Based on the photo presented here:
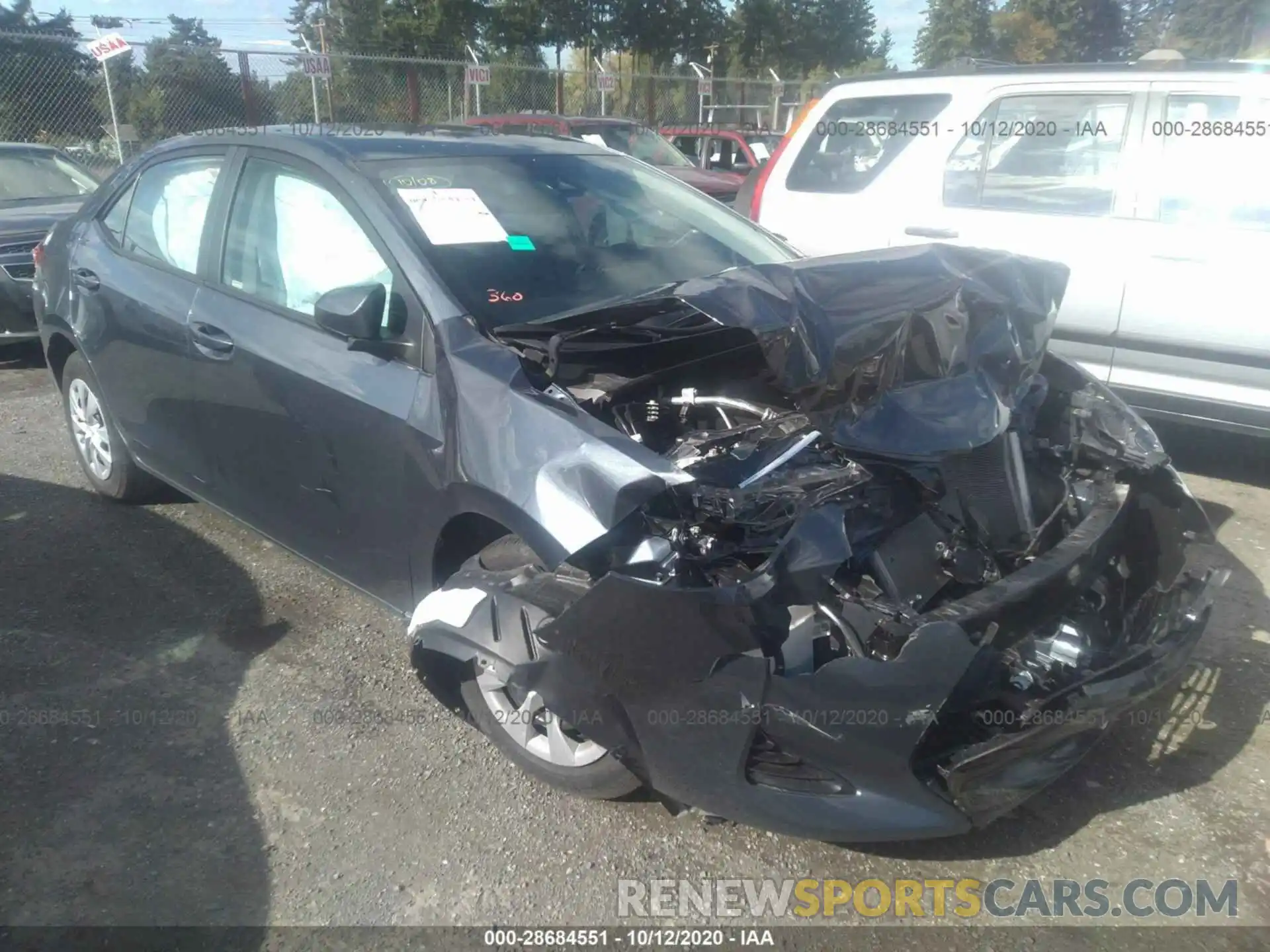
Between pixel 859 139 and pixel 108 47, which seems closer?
pixel 859 139

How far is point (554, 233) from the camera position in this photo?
130 inches

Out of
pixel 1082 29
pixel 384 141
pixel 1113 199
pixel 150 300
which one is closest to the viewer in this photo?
pixel 384 141

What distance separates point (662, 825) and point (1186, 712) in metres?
1.72

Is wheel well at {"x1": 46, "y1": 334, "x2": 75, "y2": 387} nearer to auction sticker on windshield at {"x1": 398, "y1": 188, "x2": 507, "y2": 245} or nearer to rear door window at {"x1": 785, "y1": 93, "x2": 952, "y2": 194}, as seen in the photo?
auction sticker on windshield at {"x1": 398, "y1": 188, "x2": 507, "y2": 245}

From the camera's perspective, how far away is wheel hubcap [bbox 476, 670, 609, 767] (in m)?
2.57

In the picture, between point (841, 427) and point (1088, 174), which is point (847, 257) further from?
point (1088, 174)

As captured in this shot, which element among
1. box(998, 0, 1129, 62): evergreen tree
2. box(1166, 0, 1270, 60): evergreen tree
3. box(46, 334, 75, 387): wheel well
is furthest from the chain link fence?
box(998, 0, 1129, 62): evergreen tree

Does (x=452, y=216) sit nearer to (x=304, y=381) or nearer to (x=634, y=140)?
(x=304, y=381)

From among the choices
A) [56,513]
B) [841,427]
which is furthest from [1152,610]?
[56,513]

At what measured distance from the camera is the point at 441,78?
59.8ft

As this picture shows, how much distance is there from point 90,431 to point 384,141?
2.30m

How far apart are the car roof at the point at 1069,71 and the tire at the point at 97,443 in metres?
4.45

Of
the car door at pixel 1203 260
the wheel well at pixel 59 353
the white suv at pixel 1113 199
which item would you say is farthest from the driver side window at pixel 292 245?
the car door at pixel 1203 260

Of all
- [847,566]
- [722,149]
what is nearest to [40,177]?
[847,566]
